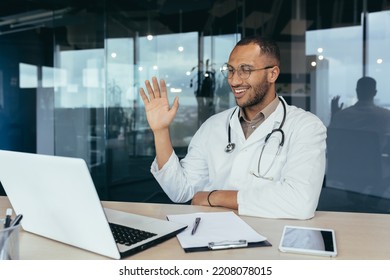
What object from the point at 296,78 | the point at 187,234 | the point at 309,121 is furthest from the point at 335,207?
the point at 187,234

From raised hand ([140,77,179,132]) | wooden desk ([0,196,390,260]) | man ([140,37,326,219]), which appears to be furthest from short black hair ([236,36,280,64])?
wooden desk ([0,196,390,260])

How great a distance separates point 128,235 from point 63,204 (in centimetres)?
24

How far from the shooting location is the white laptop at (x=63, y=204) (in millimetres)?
943

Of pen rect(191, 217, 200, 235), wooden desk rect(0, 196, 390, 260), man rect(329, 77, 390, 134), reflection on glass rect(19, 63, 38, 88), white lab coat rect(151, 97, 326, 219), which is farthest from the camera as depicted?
reflection on glass rect(19, 63, 38, 88)

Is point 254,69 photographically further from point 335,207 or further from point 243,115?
point 335,207

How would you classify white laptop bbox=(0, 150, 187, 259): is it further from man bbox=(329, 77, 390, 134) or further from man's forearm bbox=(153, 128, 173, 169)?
man bbox=(329, 77, 390, 134)

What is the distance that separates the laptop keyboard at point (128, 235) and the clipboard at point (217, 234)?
4.0 inches

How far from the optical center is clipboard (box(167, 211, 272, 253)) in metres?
1.12

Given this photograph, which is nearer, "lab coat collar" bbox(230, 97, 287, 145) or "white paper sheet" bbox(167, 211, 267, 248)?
"white paper sheet" bbox(167, 211, 267, 248)

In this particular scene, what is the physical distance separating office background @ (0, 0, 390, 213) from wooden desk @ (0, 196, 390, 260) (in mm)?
2709

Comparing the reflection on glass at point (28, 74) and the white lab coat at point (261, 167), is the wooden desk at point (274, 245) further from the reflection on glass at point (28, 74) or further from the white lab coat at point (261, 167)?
the reflection on glass at point (28, 74)

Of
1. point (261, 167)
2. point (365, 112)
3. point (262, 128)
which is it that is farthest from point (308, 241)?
point (365, 112)

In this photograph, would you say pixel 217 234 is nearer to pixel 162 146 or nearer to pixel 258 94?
pixel 162 146

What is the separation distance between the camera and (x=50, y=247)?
1.14 metres
